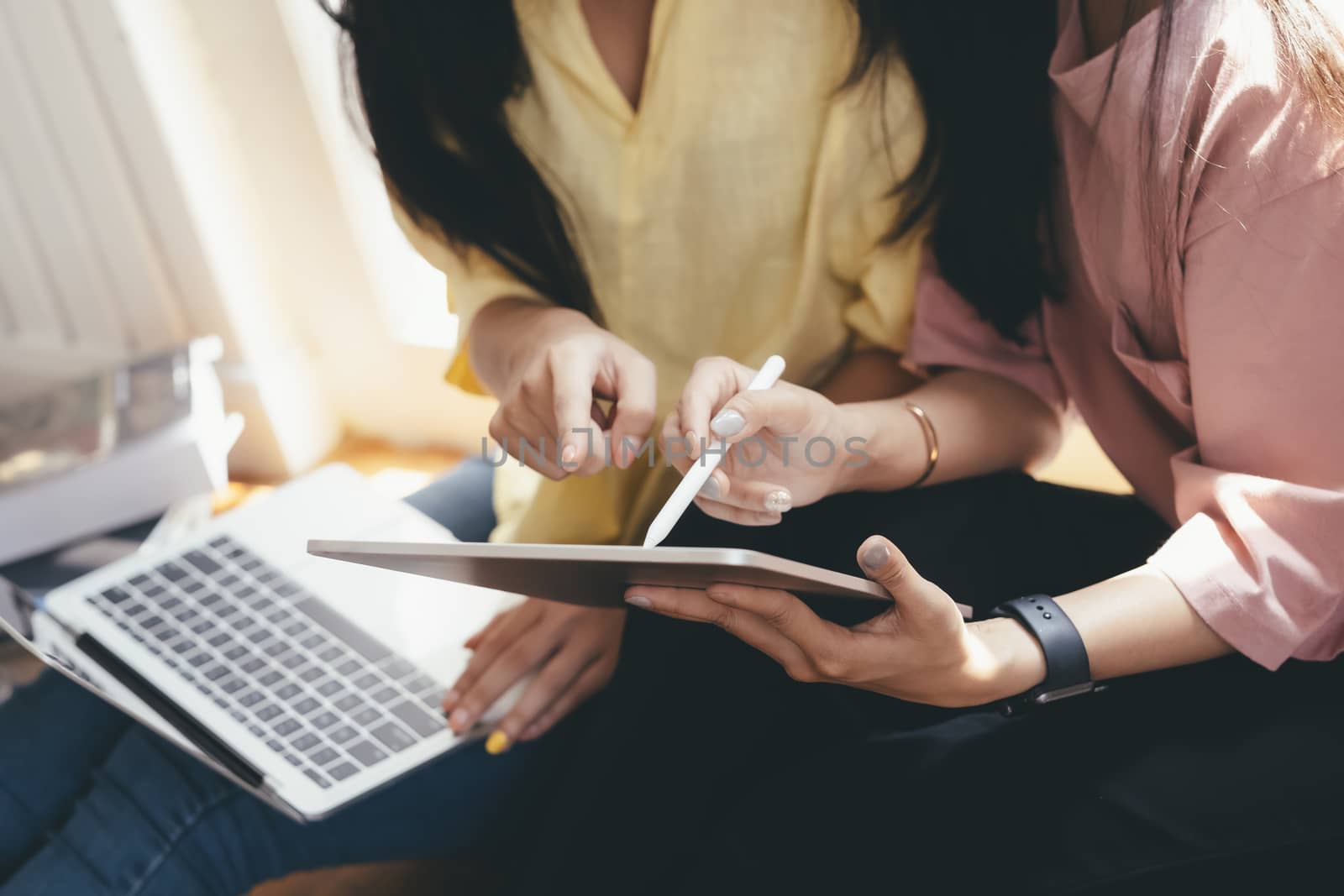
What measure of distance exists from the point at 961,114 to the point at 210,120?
3.28 ft

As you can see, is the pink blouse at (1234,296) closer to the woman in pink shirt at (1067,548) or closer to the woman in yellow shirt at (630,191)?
the woman in pink shirt at (1067,548)

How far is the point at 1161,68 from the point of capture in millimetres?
566

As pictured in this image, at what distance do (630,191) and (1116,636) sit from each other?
467 mm

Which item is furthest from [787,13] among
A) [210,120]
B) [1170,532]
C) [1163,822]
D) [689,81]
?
[210,120]

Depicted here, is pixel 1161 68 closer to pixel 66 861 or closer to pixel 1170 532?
pixel 1170 532

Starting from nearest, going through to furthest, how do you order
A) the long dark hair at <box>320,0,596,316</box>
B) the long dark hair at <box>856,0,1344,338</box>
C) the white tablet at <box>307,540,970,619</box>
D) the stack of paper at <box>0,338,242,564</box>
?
the white tablet at <box>307,540,970,619</box>, the long dark hair at <box>856,0,1344,338</box>, the long dark hair at <box>320,0,596,316</box>, the stack of paper at <box>0,338,242,564</box>

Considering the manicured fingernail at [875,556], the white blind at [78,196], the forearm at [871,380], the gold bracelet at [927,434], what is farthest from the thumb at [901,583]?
the white blind at [78,196]

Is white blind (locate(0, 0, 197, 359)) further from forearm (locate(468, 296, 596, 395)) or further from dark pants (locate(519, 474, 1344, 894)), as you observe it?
dark pants (locate(519, 474, 1344, 894))

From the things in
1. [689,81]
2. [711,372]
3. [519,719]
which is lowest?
[519,719]

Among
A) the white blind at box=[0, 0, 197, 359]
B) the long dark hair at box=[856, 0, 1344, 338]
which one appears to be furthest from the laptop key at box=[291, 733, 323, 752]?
the white blind at box=[0, 0, 197, 359]

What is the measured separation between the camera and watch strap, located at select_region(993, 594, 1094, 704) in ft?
1.87

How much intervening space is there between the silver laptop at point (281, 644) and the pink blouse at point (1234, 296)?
1.65ft

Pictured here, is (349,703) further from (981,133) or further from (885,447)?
(981,133)

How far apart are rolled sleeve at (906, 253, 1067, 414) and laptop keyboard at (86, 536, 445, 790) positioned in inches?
17.9
